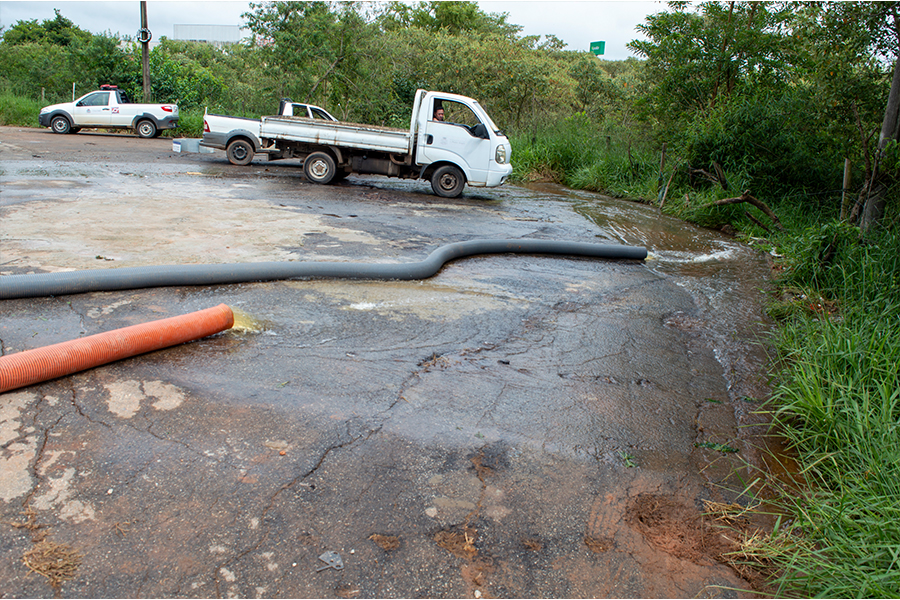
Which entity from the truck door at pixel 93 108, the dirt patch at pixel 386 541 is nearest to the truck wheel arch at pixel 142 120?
the truck door at pixel 93 108

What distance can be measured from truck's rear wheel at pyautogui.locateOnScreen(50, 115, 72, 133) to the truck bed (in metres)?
10.9

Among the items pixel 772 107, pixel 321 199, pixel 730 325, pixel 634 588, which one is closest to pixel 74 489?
pixel 634 588

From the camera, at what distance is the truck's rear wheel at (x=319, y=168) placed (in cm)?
1150

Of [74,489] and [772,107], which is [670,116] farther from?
[74,489]

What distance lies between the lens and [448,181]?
37.9 feet

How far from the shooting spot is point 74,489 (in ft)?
7.69

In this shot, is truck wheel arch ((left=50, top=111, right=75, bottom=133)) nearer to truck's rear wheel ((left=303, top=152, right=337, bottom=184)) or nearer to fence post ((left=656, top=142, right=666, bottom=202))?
truck's rear wheel ((left=303, top=152, right=337, bottom=184))

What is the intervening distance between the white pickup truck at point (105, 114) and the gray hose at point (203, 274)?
16.4 m

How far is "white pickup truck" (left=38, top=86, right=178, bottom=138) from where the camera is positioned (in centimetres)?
1803

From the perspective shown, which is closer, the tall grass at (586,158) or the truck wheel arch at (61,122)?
the tall grass at (586,158)

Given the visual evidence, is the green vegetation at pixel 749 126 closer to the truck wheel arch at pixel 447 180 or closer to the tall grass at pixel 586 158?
the tall grass at pixel 586 158

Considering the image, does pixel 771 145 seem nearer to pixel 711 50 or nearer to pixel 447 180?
pixel 711 50

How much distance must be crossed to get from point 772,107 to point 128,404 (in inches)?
461

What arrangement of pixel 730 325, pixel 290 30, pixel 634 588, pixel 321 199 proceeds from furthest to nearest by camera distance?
1. pixel 290 30
2. pixel 321 199
3. pixel 730 325
4. pixel 634 588
